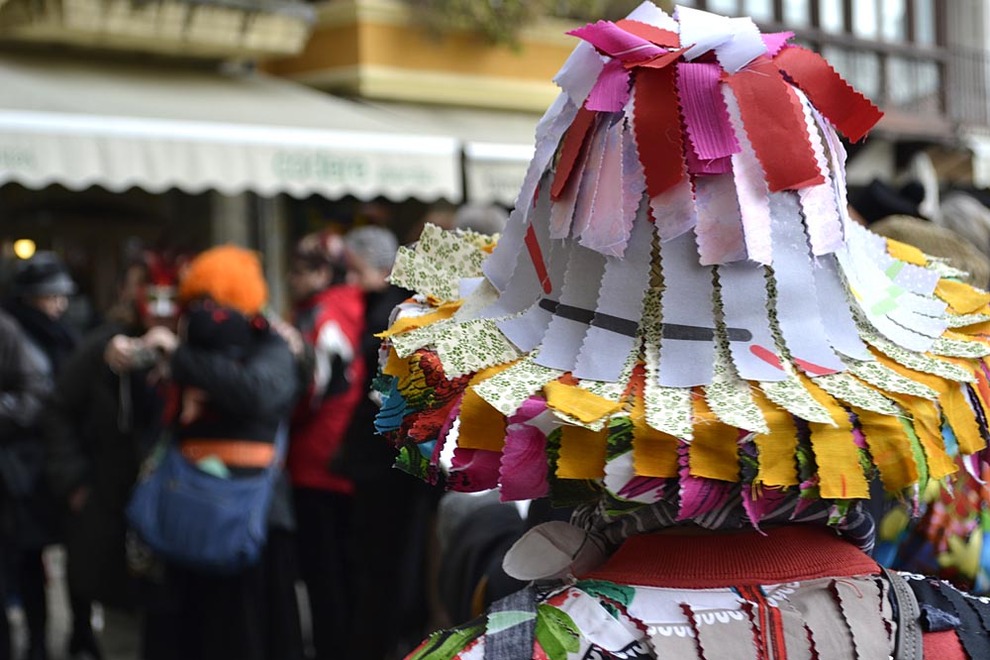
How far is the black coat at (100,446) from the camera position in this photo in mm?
4523

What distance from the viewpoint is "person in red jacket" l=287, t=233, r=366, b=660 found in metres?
4.75

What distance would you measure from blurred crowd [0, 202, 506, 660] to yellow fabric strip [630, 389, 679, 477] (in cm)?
259

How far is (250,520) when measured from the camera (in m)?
4.08

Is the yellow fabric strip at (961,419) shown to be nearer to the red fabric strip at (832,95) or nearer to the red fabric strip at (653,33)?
the red fabric strip at (832,95)

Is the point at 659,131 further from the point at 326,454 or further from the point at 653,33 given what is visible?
the point at 326,454

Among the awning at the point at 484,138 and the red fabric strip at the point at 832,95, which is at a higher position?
the red fabric strip at the point at 832,95

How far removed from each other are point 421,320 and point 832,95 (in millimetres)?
513

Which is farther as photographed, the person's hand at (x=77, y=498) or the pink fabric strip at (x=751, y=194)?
the person's hand at (x=77, y=498)

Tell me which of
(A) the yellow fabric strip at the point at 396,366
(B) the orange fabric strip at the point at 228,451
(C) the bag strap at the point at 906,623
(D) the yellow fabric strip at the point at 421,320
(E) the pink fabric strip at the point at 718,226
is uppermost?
(E) the pink fabric strip at the point at 718,226

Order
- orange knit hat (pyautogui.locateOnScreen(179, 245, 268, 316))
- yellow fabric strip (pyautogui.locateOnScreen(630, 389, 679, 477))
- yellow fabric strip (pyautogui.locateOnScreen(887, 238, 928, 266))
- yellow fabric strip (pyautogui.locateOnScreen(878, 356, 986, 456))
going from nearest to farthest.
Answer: yellow fabric strip (pyautogui.locateOnScreen(630, 389, 679, 477)), yellow fabric strip (pyautogui.locateOnScreen(878, 356, 986, 456)), yellow fabric strip (pyautogui.locateOnScreen(887, 238, 928, 266)), orange knit hat (pyautogui.locateOnScreen(179, 245, 268, 316))

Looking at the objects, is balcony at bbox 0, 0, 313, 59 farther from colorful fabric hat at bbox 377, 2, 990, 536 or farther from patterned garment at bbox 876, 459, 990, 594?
colorful fabric hat at bbox 377, 2, 990, 536

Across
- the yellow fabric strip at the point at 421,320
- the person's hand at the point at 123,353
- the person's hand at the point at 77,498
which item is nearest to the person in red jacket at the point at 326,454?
the person's hand at the point at 123,353

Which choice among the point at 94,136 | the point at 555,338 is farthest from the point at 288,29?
the point at 555,338

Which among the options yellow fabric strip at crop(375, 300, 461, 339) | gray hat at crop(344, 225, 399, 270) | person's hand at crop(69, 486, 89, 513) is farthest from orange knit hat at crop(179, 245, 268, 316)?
yellow fabric strip at crop(375, 300, 461, 339)
